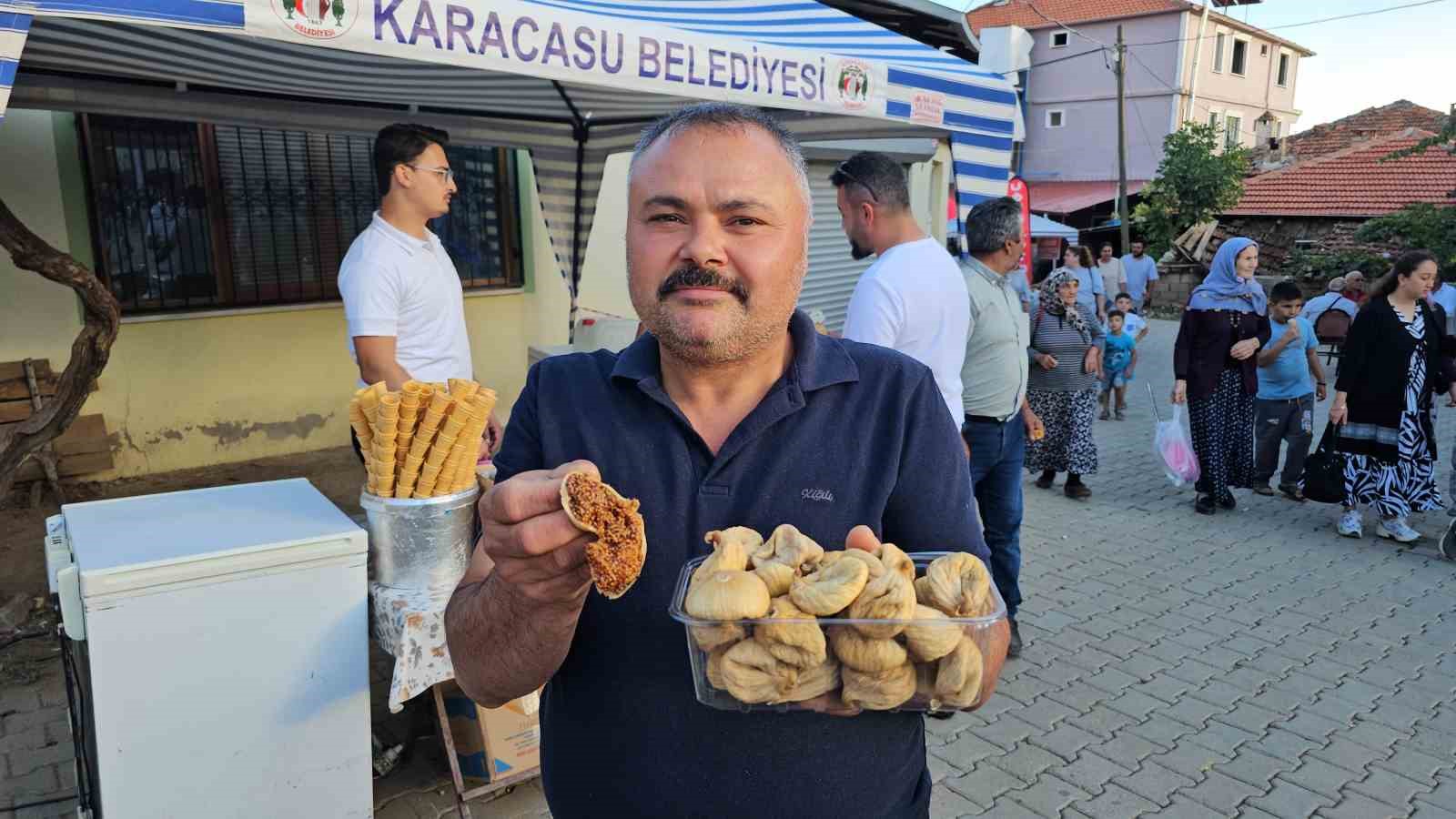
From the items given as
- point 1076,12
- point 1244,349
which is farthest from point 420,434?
point 1076,12

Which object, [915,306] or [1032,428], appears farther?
[1032,428]

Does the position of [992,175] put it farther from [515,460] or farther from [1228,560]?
[515,460]

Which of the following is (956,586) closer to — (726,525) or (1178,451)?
(726,525)

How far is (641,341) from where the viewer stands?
62.1 inches

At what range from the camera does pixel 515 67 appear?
3170 millimetres

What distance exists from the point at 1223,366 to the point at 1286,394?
2.61ft

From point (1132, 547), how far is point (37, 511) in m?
6.83

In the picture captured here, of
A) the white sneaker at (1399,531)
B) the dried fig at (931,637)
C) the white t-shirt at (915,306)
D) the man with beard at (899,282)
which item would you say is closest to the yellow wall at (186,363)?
the man with beard at (899,282)

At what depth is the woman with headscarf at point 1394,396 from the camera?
19.1ft

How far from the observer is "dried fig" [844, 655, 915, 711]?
1.07 metres

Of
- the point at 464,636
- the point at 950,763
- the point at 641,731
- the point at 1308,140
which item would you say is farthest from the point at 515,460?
the point at 1308,140

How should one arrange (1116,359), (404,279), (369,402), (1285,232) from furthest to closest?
(1285,232), (1116,359), (404,279), (369,402)

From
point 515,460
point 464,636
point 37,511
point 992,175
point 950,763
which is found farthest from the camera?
point 37,511

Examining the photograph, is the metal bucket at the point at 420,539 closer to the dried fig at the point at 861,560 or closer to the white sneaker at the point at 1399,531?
the dried fig at the point at 861,560
